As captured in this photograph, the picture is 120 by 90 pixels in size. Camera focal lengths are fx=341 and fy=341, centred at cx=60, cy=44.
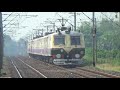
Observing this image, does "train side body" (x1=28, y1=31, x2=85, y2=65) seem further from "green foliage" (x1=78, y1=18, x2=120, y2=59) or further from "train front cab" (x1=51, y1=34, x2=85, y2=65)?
"green foliage" (x1=78, y1=18, x2=120, y2=59)

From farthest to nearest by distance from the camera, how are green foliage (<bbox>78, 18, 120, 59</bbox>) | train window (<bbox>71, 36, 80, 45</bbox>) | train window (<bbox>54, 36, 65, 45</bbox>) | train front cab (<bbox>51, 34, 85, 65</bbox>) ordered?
1. green foliage (<bbox>78, 18, 120, 59</bbox>)
2. train window (<bbox>71, 36, 80, 45</bbox>)
3. train window (<bbox>54, 36, 65, 45</bbox>)
4. train front cab (<bbox>51, 34, 85, 65</bbox>)

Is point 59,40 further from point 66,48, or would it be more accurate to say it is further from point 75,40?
point 75,40

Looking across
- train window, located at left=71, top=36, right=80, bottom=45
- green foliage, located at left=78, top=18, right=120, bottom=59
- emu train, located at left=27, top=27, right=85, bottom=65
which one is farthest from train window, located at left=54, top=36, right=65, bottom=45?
green foliage, located at left=78, top=18, right=120, bottom=59

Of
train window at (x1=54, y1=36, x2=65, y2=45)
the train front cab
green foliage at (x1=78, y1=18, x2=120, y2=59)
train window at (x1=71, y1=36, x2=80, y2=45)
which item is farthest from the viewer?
green foliage at (x1=78, y1=18, x2=120, y2=59)

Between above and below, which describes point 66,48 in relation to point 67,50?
above

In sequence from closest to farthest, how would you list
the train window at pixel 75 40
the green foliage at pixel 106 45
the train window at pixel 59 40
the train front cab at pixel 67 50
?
the train front cab at pixel 67 50
the train window at pixel 59 40
the train window at pixel 75 40
the green foliage at pixel 106 45

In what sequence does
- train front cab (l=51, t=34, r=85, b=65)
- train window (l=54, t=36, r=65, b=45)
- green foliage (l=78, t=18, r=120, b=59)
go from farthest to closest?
green foliage (l=78, t=18, r=120, b=59)
train window (l=54, t=36, r=65, b=45)
train front cab (l=51, t=34, r=85, b=65)

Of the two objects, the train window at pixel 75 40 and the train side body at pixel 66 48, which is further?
the train window at pixel 75 40

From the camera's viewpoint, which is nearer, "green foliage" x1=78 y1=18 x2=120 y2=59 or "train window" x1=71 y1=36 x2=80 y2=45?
"train window" x1=71 y1=36 x2=80 y2=45

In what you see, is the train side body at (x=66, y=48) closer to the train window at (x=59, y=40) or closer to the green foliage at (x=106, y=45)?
the train window at (x=59, y=40)

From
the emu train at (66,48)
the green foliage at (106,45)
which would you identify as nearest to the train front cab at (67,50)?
the emu train at (66,48)

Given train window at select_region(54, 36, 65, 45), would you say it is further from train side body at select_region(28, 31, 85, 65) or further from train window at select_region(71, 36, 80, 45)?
train window at select_region(71, 36, 80, 45)

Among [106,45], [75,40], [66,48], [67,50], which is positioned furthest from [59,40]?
[106,45]
